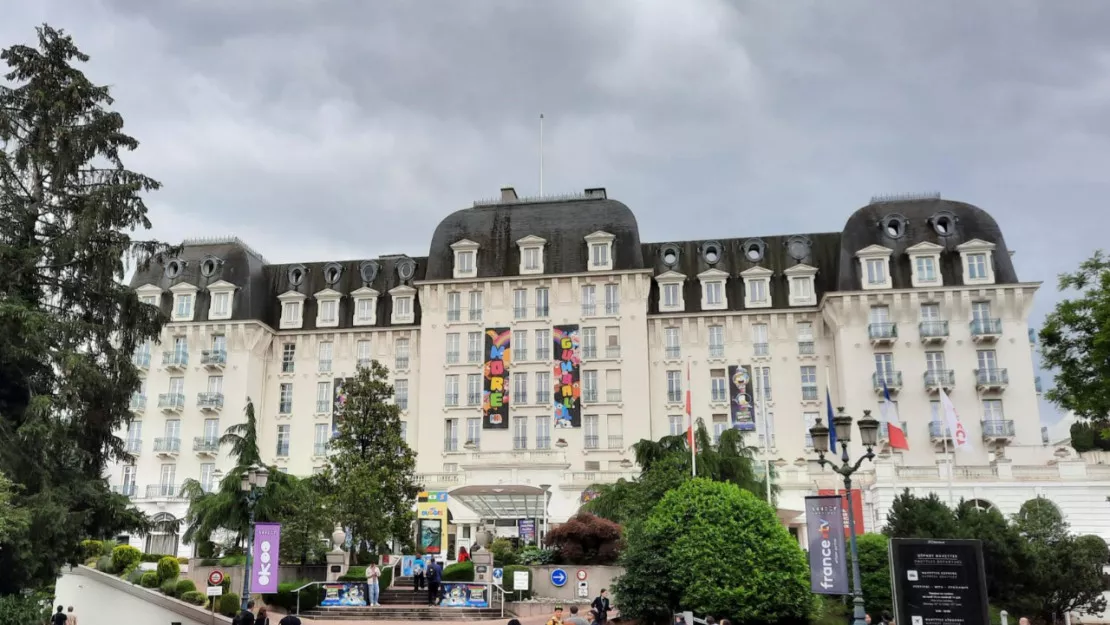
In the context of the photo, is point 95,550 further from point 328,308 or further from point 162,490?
point 328,308

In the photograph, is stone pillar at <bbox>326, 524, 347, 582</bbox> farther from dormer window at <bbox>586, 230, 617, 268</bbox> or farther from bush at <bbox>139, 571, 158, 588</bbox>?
dormer window at <bbox>586, 230, 617, 268</bbox>

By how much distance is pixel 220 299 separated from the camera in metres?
54.1

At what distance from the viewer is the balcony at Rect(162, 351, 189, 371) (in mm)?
52906

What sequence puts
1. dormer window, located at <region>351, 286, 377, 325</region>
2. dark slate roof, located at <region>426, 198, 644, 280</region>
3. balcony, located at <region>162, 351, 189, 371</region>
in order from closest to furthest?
dark slate roof, located at <region>426, 198, 644, 280</region>, balcony, located at <region>162, 351, 189, 371</region>, dormer window, located at <region>351, 286, 377, 325</region>

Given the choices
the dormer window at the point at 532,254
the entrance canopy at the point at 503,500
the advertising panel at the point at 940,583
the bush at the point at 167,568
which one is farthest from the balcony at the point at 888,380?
the bush at the point at 167,568

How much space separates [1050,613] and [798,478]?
18713 mm

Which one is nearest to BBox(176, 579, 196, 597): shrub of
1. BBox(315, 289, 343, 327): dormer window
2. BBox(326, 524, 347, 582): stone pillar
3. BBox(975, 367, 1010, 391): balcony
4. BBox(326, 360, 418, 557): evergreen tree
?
BBox(326, 524, 347, 582): stone pillar

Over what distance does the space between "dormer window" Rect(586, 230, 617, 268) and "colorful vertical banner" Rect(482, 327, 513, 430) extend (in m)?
6.12

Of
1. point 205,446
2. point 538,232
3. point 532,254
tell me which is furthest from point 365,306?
point 205,446

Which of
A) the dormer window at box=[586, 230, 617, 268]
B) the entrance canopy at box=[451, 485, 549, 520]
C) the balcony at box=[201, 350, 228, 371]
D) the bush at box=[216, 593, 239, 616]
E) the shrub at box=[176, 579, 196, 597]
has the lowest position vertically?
the bush at box=[216, 593, 239, 616]

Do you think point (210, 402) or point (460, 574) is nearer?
point (460, 574)

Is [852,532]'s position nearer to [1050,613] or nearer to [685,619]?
[685,619]

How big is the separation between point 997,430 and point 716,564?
2894cm

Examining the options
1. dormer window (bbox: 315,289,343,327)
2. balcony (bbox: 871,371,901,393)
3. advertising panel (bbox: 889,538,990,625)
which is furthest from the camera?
dormer window (bbox: 315,289,343,327)
